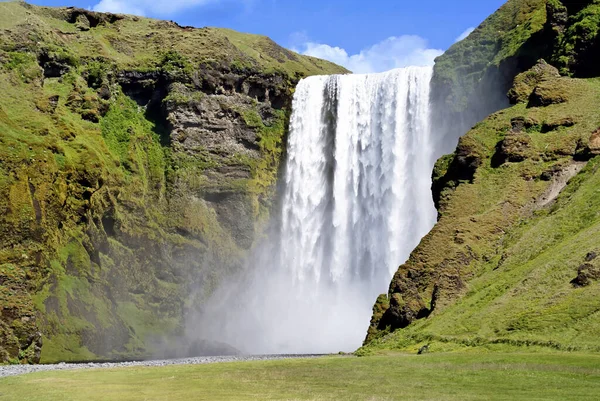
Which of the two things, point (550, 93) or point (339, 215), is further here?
point (339, 215)

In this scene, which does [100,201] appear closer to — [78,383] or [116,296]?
[116,296]

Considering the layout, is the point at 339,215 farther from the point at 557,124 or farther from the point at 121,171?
the point at 557,124

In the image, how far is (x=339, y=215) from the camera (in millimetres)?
97438

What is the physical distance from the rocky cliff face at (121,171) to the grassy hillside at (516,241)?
30.6 m

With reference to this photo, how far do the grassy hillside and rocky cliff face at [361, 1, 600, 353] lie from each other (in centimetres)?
8

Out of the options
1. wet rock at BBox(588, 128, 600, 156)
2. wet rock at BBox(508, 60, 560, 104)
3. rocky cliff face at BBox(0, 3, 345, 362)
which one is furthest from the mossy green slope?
rocky cliff face at BBox(0, 3, 345, 362)

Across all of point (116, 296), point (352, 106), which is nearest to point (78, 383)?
point (116, 296)

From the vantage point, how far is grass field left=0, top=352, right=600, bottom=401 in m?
29.4

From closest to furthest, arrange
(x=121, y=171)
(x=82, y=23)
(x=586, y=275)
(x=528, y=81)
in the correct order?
(x=586, y=275) < (x=528, y=81) < (x=121, y=171) < (x=82, y=23)

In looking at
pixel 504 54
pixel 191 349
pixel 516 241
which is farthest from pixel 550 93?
pixel 191 349

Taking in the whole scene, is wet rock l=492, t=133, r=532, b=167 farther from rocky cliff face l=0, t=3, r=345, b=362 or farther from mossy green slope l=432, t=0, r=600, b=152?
rocky cliff face l=0, t=3, r=345, b=362

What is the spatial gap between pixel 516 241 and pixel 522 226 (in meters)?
1.92

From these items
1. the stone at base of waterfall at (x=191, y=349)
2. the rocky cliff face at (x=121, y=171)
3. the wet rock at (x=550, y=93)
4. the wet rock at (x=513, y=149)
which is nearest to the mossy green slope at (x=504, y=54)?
the wet rock at (x=550, y=93)

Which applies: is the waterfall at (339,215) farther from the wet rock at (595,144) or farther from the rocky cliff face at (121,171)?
the wet rock at (595,144)
